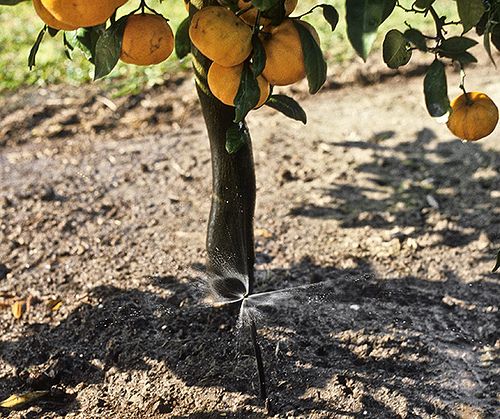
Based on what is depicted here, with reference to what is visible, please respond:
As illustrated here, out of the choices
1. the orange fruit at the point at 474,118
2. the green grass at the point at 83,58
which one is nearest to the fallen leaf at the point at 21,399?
the orange fruit at the point at 474,118

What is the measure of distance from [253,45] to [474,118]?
0.67m

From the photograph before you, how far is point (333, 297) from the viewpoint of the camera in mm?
2324

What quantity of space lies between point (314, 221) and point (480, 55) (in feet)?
8.05

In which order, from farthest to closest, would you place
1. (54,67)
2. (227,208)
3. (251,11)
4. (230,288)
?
(54,67)
(230,288)
(227,208)
(251,11)

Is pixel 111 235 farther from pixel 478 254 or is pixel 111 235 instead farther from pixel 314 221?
pixel 478 254

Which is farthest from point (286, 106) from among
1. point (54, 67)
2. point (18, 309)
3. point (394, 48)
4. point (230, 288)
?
point (54, 67)

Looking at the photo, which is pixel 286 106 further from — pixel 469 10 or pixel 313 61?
pixel 469 10

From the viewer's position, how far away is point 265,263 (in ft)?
8.40

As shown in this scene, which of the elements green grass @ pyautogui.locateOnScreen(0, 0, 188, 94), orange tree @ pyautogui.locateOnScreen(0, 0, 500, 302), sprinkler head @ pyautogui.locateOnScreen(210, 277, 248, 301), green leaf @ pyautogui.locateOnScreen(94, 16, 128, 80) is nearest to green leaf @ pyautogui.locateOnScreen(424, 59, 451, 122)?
orange tree @ pyautogui.locateOnScreen(0, 0, 500, 302)

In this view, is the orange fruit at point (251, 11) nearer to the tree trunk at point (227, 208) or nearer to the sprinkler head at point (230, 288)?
the tree trunk at point (227, 208)

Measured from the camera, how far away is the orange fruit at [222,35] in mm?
1184

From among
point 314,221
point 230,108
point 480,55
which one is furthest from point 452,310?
point 480,55

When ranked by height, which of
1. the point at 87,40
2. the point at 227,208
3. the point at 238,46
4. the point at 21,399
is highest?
the point at 87,40

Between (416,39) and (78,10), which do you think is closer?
(78,10)
